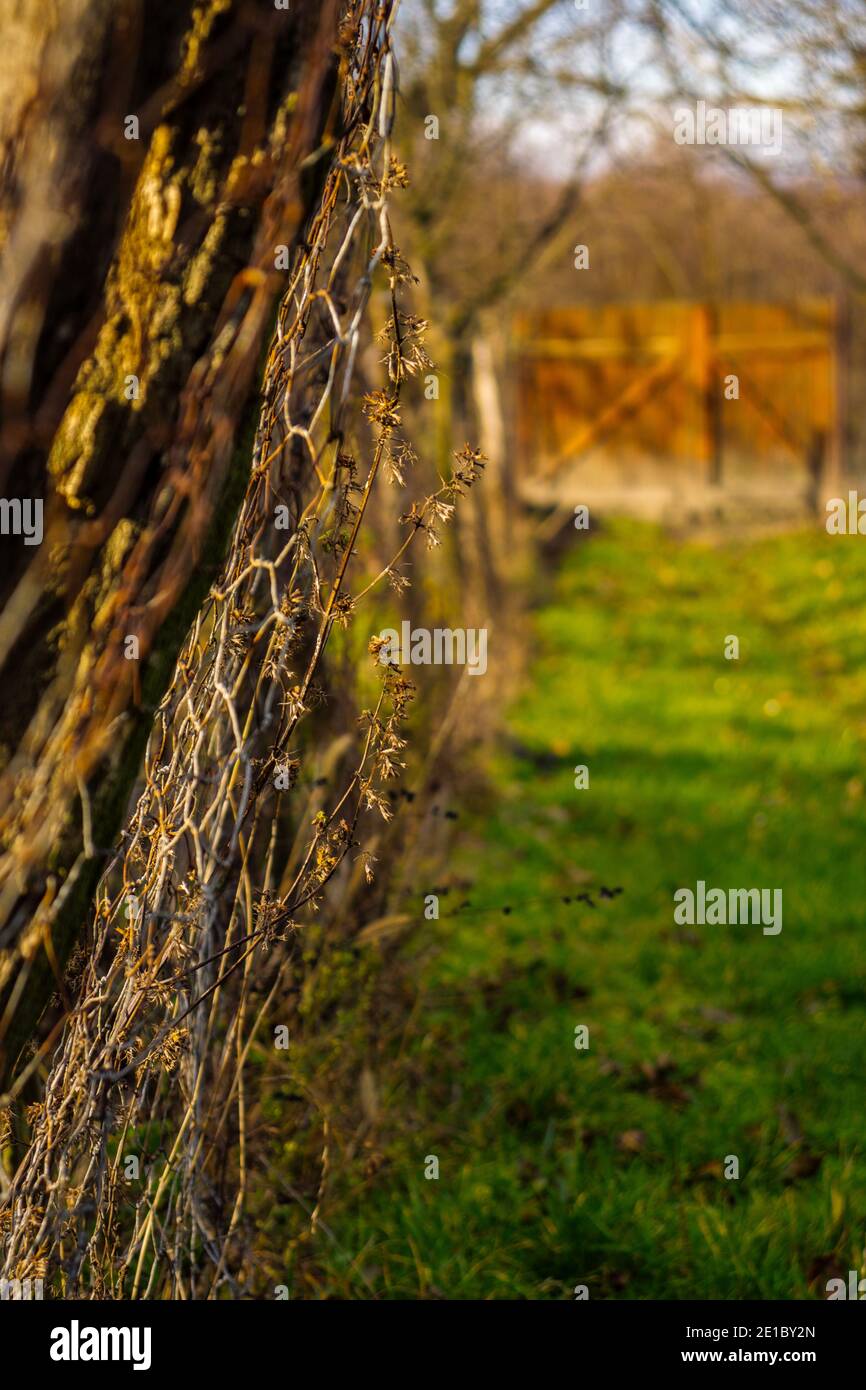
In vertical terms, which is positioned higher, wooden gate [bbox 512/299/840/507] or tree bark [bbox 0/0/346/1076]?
wooden gate [bbox 512/299/840/507]

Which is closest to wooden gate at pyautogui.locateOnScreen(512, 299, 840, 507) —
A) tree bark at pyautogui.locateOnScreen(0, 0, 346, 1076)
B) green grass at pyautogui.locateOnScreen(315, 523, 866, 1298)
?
green grass at pyautogui.locateOnScreen(315, 523, 866, 1298)

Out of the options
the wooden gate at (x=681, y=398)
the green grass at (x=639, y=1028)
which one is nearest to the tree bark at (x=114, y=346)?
the green grass at (x=639, y=1028)

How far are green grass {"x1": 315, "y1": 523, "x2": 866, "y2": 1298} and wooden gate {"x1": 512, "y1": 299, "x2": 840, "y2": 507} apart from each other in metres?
7.06

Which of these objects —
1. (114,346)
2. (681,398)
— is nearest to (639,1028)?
(114,346)

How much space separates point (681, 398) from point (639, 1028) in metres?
12.2

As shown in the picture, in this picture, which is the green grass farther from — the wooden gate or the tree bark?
the wooden gate

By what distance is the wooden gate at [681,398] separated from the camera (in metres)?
15.0

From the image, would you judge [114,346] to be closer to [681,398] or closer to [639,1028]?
[639,1028]

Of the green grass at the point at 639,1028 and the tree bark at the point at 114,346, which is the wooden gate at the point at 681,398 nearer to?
the green grass at the point at 639,1028

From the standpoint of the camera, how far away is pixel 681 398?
1541 centimetres

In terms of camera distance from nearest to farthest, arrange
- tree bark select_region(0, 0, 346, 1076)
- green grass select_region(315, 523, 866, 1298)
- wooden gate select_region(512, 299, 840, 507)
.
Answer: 1. tree bark select_region(0, 0, 346, 1076)
2. green grass select_region(315, 523, 866, 1298)
3. wooden gate select_region(512, 299, 840, 507)

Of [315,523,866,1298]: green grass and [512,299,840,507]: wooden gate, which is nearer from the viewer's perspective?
[315,523,866,1298]: green grass

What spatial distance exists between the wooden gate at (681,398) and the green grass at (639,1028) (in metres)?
7.06

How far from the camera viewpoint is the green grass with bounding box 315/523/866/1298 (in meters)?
3.03
